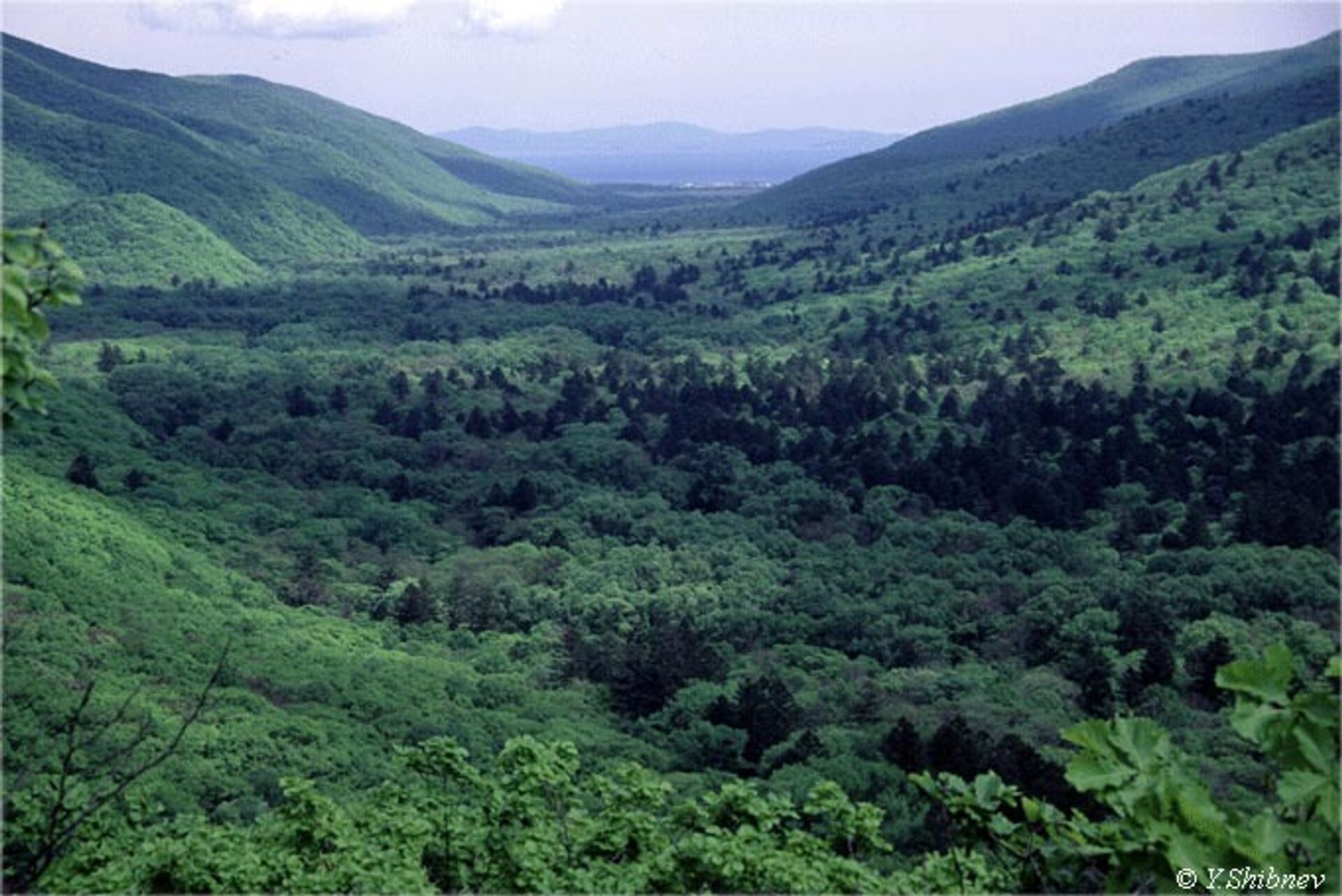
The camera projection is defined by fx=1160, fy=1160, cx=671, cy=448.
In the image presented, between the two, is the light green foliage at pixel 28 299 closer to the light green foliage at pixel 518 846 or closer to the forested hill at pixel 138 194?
the light green foliage at pixel 518 846

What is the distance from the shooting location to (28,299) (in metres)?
6.12

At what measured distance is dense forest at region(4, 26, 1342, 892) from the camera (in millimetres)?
12453

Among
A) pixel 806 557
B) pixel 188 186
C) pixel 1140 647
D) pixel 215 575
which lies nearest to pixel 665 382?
pixel 806 557

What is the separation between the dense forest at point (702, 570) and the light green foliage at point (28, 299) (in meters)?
0.03

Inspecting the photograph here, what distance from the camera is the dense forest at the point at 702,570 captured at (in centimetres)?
1245

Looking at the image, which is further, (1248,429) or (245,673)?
(1248,429)

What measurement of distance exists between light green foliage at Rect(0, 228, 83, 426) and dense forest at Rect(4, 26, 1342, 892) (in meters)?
0.03

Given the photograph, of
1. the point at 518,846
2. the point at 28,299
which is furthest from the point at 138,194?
the point at 28,299

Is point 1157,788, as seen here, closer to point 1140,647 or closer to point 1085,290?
point 1140,647

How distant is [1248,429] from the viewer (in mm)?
60594

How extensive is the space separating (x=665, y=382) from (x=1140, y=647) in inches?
1969

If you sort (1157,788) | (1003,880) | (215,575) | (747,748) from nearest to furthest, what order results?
(1157,788) < (1003,880) < (747,748) < (215,575)

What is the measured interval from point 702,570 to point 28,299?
144ft

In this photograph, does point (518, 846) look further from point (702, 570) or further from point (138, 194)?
point (138, 194)
